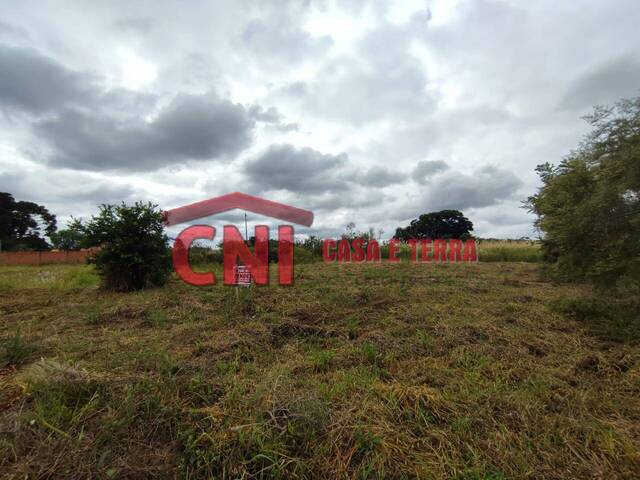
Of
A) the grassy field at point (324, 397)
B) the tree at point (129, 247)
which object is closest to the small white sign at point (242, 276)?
the grassy field at point (324, 397)

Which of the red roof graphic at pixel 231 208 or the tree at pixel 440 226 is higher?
the tree at pixel 440 226

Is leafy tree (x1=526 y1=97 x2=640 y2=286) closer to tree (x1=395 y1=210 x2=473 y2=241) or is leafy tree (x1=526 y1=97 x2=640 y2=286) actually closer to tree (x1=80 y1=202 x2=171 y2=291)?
tree (x1=80 y1=202 x2=171 y2=291)

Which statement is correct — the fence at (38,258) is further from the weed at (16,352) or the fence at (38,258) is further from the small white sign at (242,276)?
the weed at (16,352)

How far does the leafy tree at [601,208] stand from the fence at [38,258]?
2549 centimetres

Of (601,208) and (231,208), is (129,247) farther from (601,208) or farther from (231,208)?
(601,208)

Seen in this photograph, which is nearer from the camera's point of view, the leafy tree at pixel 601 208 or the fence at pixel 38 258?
the leafy tree at pixel 601 208

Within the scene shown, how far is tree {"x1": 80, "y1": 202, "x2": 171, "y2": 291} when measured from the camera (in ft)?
20.6

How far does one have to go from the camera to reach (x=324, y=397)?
78.4 inches

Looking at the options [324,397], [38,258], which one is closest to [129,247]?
[324,397]

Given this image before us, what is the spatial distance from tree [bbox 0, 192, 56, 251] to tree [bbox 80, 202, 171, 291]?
39774 mm

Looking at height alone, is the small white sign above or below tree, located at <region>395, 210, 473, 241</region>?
below

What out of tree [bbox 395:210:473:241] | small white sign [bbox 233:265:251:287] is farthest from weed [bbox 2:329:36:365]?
tree [bbox 395:210:473:241]

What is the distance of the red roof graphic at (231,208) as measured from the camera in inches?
298

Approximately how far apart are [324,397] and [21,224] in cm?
5066
